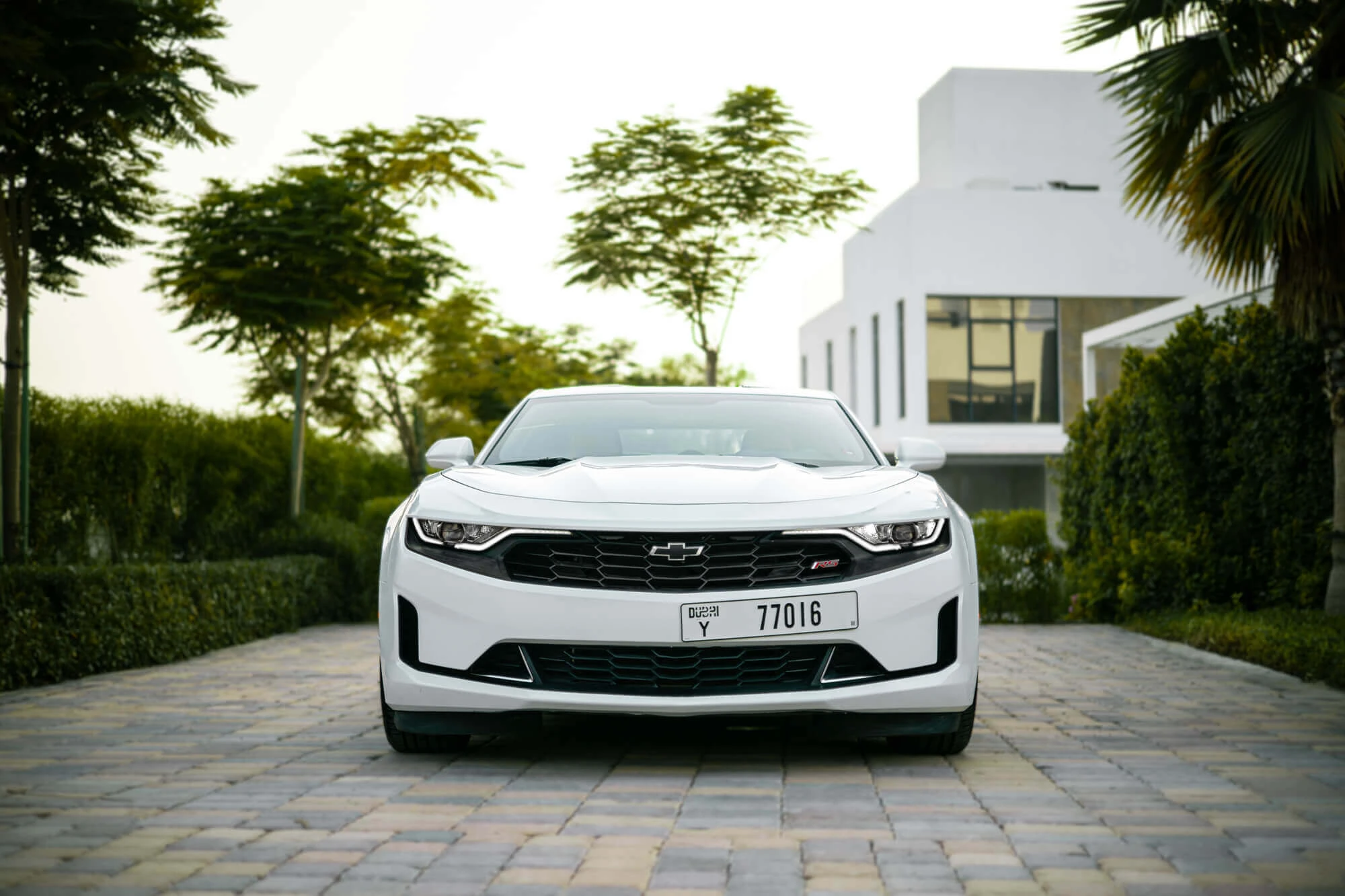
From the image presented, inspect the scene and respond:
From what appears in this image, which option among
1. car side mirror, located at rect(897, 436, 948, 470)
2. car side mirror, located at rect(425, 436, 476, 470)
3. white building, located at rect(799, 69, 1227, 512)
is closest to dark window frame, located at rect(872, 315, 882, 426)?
white building, located at rect(799, 69, 1227, 512)

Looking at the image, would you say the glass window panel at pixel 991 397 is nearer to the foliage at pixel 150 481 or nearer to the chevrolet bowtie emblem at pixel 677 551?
the foliage at pixel 150 481

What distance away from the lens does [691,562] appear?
511cm

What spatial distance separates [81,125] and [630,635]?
10196 millimetres

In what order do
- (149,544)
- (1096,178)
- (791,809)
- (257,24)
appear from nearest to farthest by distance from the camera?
(791,809) < (257,24) < (149,544) < (1096,178)

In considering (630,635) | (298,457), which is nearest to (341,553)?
(298,457)

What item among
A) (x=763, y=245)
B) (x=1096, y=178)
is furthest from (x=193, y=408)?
(x=1096, y=178)

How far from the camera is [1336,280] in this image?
32.0 ft

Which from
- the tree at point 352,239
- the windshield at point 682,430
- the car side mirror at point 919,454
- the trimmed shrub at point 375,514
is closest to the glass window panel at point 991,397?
the tree at point 352,239

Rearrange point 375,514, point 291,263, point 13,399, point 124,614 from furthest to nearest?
point 375,514 < point 291,263 < point 13,399 < point 124,614

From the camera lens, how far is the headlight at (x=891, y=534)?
5172 millimetres

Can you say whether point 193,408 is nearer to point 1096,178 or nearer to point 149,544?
point 149,544

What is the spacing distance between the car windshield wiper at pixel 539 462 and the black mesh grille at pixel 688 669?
1.09 m

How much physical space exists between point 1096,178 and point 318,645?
105 feet

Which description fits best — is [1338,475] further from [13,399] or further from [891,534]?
[13,399]
